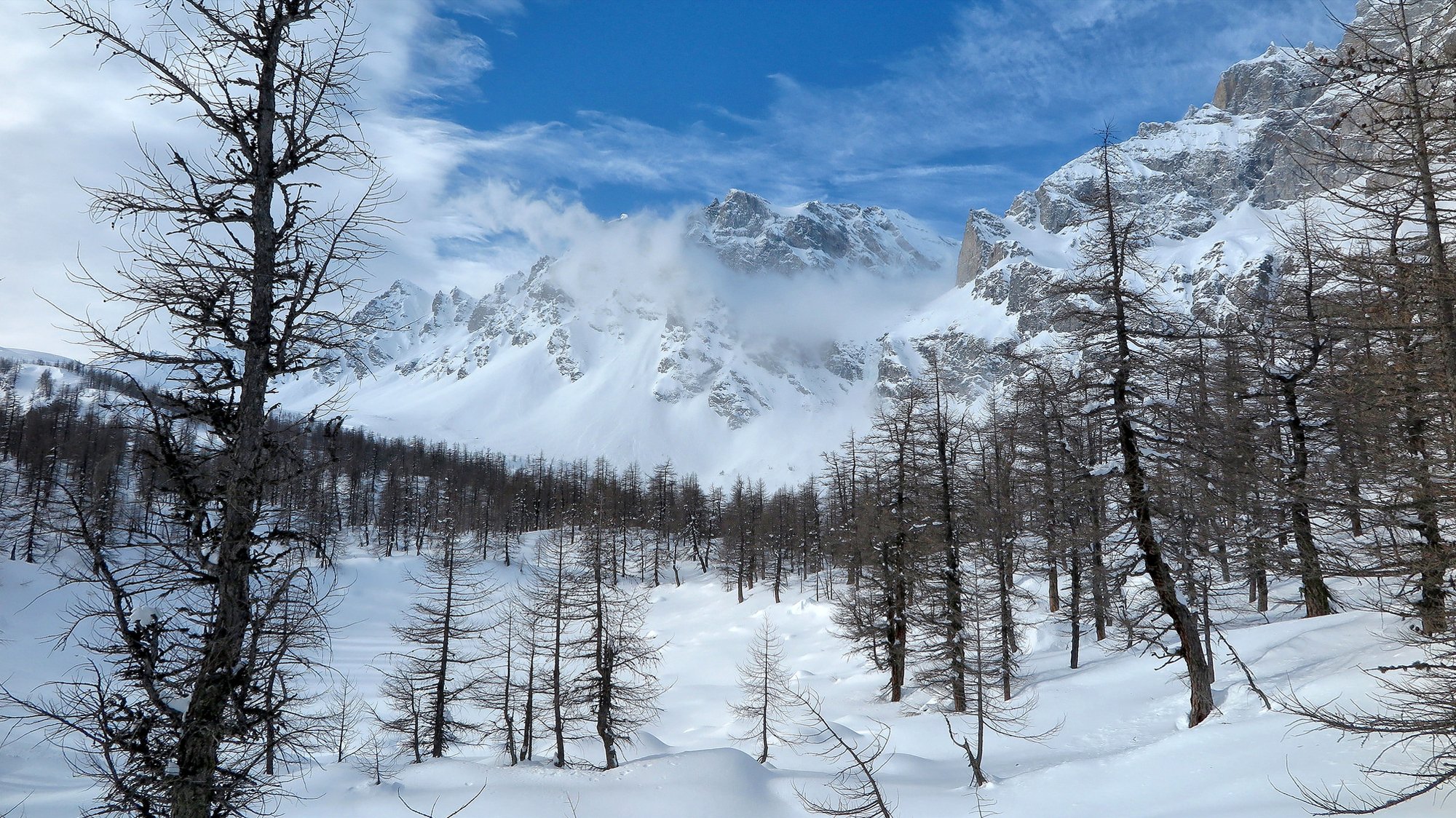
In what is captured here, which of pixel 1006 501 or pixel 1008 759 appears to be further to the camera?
pixel 1006 501

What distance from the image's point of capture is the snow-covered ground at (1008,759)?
12.6 m

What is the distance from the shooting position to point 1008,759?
1948cm

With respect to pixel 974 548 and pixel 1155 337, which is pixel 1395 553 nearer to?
pixel 1155 337

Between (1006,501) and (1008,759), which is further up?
(1006,501)

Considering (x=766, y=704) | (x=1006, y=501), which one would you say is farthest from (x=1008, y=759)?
(x=1006, y=501)

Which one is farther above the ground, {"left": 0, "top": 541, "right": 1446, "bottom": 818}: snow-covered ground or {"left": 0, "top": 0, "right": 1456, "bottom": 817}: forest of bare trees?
{"left": 0, "top": 0, "right": 1456, "bottom": 817}: forest of bare trees

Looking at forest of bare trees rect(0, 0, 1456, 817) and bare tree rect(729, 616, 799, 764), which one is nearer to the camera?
forest of bare trees rect(0, 0, 1456, 817)

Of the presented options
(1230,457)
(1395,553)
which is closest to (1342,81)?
(1395,553)

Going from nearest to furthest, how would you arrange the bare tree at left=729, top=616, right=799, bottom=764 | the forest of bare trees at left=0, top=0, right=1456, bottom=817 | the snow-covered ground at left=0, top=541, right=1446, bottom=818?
the forest of bare trees at left=0, top=0, right=1456, bottom=817, the snow-covered ground at left=0, top=541, right=1446, bottom=818, the bare tree at left=729, top=616, right=799, bottom=764

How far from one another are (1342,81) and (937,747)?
2079 centimetres

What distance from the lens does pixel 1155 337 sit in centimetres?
1337

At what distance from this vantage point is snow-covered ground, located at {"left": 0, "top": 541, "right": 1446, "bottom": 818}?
1263cm

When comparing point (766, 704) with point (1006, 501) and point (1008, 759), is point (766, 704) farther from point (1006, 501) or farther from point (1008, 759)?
point (1006, 501)

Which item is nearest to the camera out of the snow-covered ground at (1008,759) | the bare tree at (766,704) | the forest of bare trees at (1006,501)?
the forest of bare trees at (1006,501)
